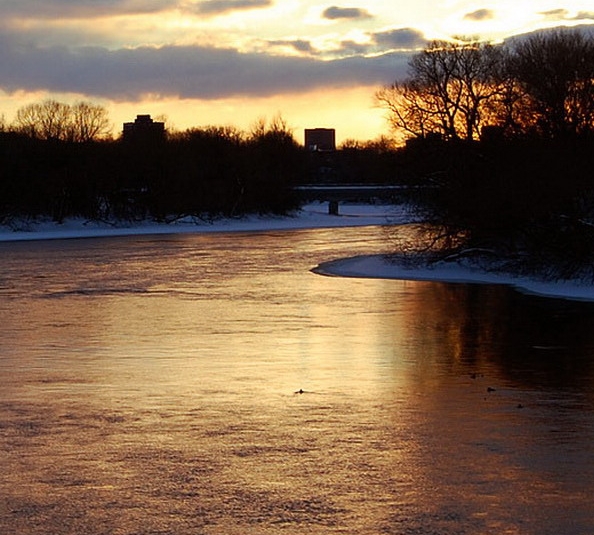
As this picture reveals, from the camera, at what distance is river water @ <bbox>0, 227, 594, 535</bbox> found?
29.0 feet

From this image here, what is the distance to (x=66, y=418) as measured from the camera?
12.7 metres

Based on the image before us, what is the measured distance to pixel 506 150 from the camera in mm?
36969

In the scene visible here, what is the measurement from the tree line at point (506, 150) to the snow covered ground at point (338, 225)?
90 cm

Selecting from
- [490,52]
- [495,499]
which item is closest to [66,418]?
[495,499]

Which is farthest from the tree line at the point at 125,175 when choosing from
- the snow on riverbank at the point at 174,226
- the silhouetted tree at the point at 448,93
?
the silhouetted tree at the point at 448,93

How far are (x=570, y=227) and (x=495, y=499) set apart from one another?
84.0 feet

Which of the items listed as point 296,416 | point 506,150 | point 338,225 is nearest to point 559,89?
point 506,150

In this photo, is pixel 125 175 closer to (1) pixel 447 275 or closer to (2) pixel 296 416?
(1) pixel 447 275

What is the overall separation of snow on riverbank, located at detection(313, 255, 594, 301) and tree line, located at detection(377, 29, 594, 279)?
0.58m

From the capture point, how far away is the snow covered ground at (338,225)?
32.8 meters

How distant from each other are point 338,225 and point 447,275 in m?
49.4

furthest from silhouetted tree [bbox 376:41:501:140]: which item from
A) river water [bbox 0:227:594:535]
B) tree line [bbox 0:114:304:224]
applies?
tree line [bbox 0:114:304:224]

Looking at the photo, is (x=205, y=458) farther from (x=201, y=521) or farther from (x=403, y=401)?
(x=403, y=401)

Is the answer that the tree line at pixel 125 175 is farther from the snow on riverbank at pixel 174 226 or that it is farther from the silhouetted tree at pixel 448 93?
the silhouetted tree at pixel 448 93
